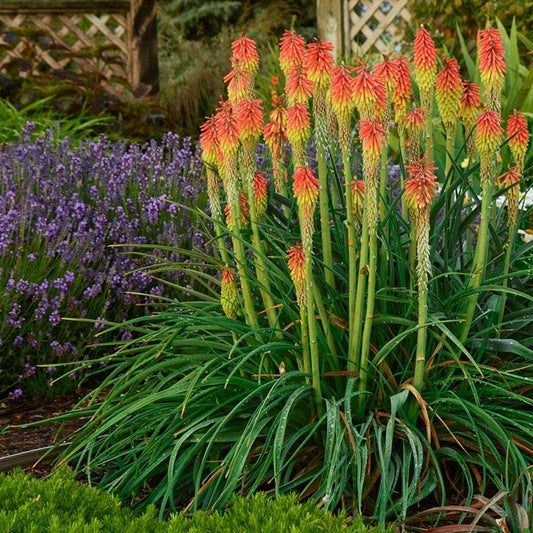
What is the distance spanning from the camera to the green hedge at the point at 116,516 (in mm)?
1938

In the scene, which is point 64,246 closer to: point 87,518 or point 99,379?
point 99,379

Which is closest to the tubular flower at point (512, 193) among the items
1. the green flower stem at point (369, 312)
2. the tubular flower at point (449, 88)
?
the tubular flower at point (449, 88)

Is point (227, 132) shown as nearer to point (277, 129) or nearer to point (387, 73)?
point (277, 129)

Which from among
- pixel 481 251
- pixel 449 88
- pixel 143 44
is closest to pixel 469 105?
pixel 449 88

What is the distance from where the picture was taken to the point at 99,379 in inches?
149

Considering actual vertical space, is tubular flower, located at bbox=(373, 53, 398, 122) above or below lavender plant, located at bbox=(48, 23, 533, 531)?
above

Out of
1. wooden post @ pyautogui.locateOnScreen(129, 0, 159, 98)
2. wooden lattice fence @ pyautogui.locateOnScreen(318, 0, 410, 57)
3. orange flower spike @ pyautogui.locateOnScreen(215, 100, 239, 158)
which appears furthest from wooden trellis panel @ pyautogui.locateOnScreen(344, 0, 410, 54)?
orange flower spike @ pyautogui.locateOnScreen(215, 100, 239, 158)

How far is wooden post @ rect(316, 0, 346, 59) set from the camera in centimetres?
1054

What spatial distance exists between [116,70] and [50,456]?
8.51 m

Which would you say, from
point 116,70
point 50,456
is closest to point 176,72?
point 116,70

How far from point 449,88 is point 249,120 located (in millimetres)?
592

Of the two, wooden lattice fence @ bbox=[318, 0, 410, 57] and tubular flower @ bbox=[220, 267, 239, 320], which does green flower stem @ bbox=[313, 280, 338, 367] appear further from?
wooden lattice fence @ bbox=[318, 0, 410, 57]

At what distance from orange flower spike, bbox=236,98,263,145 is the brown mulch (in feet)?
3.54

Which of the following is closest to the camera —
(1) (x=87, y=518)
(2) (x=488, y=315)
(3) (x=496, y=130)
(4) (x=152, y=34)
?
(1) (x=87, y=518)
